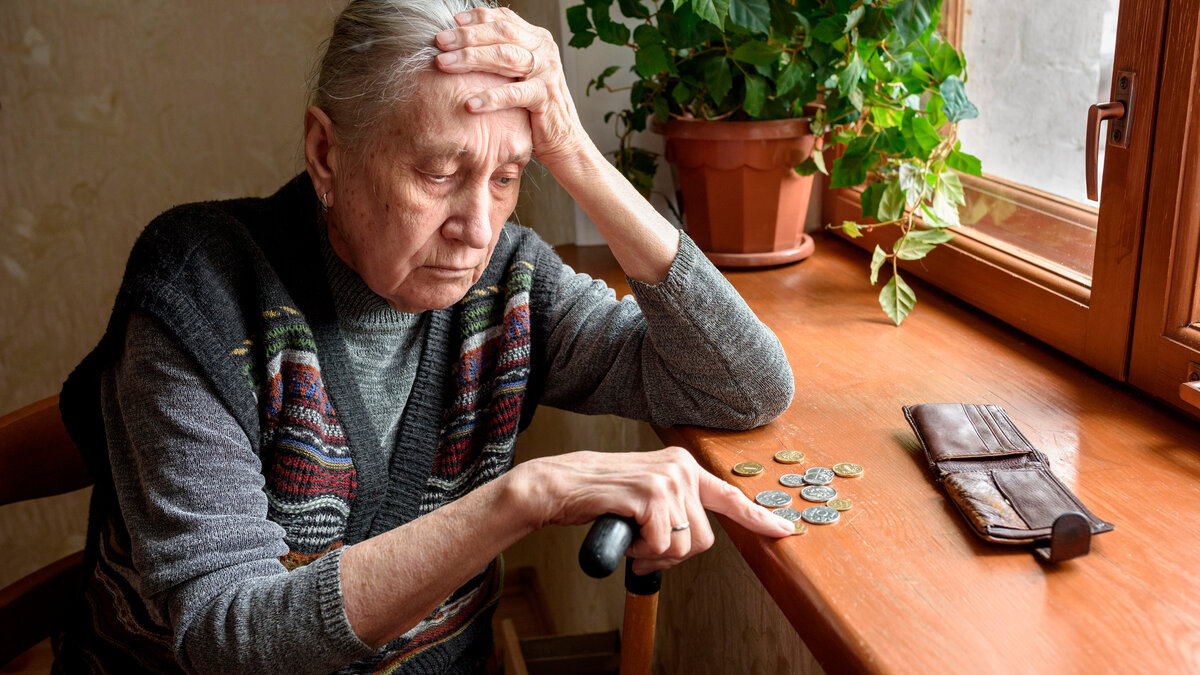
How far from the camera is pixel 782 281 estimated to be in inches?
72.1

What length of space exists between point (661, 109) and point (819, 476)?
88 cm

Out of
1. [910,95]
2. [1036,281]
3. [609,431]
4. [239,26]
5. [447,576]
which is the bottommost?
[609,431]

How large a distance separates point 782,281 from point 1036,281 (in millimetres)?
490

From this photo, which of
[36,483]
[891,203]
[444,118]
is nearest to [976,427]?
[891,203]

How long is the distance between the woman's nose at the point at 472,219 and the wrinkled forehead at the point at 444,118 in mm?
51

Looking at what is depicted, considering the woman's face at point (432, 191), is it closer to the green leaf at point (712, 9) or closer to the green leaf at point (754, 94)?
the green leaf at point (712, 9)

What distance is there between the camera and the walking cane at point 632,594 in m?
0.91

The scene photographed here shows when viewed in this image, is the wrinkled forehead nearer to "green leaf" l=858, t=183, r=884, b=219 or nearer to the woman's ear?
the woman's ear

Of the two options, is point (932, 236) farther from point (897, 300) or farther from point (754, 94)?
point (754, 94)

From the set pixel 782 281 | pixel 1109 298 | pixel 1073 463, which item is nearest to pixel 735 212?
pixel 782 281

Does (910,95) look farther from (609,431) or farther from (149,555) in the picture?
(149,555)

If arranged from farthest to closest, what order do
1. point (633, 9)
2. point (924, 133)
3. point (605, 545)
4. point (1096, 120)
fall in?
point (633, 9)
point (924, 133)
point (1096, 120)
point (605, 545)

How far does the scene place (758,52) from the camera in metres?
1.61

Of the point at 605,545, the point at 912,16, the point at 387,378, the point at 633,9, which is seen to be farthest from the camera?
the point at 633,9
